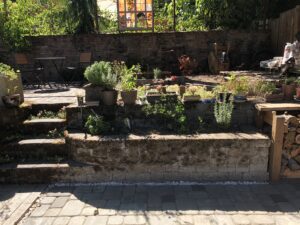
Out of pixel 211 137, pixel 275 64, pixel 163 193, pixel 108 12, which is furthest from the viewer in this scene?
pixel 108 12

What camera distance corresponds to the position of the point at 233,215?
325 centimetres

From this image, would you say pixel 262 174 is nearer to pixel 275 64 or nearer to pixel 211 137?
pixel 211 137

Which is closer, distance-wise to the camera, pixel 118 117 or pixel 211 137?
pixel 211 137

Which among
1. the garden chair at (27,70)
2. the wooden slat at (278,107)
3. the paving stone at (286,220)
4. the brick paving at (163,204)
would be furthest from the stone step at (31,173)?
the garden chair at (27,70)

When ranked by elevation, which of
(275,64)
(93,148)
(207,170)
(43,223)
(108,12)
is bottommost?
(43,223)

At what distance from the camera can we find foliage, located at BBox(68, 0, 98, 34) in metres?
8.79

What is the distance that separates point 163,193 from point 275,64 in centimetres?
438

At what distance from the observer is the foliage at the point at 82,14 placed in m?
8.79

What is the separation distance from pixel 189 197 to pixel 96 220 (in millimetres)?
1162

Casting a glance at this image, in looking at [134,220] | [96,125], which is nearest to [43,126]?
[96,125]

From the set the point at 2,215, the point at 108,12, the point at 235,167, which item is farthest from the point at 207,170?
the point at 108,12

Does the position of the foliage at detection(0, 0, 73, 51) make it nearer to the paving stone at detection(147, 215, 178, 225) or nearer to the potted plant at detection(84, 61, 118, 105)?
the potted plant at detection(84, 61, 118, 105)

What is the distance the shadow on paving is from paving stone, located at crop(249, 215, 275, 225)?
13cm

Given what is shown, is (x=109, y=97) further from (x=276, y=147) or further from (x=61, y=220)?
(x=276, y=147)
